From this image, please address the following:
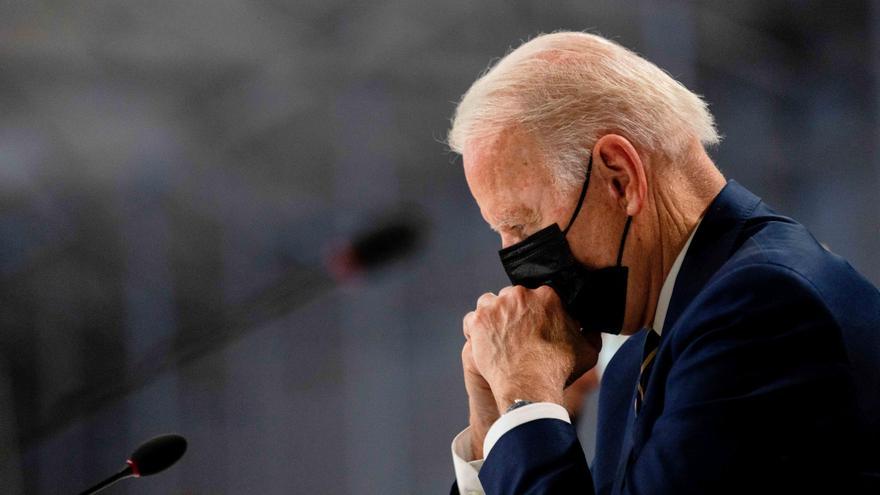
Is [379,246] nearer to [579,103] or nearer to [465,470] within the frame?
[465,470]

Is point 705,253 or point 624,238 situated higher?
point 624,238

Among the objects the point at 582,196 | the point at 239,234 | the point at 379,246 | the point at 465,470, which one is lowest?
the point at 465,470

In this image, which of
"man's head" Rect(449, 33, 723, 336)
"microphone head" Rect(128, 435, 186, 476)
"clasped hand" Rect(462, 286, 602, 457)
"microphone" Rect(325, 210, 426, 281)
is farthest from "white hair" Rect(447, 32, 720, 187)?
"microphone" Rect(325, 210, 426, 281)

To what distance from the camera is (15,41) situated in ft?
7.23

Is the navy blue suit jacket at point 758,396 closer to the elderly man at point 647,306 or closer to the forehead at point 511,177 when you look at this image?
the elderly man at point 647,306

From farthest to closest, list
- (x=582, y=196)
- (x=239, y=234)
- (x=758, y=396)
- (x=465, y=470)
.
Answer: (x=239, y=234) → (x=465, y=470) → (x=582, y=196) → (x=758, y=396)

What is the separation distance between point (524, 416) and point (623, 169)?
0.44 metres

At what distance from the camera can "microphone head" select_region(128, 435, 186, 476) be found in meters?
1.80

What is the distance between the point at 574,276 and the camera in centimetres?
161

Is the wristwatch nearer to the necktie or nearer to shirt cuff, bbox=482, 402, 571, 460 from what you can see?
shirt cuff, bbox=482, 402, 571, 460

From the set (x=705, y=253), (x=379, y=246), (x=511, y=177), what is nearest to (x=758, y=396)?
(x=705, y=253)

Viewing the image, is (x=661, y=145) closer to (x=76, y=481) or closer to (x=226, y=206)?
(x=226, y=206)

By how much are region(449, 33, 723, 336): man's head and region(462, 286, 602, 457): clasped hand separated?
98 millimetres

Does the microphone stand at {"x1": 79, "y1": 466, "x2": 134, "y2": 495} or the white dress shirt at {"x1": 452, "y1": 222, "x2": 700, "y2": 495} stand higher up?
the microphone stand at {"x1": 79, "y1": 466, "x2": 134, "y2": 495}
